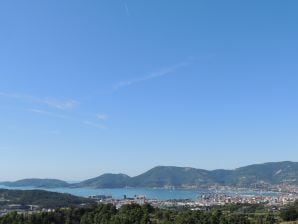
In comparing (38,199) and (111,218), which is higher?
(38,199)

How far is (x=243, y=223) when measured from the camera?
59.8 m

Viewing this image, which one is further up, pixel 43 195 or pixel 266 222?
pixel 43 195

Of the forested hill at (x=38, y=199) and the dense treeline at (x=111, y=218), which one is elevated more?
the forested hill at (x=38, y=199)

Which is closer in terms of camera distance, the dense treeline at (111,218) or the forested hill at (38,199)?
the dense treeline at (111,218)

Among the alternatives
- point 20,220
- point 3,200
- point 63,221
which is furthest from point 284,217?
point 3,200

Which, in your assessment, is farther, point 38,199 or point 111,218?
point 38,199

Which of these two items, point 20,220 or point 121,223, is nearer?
point 121,223

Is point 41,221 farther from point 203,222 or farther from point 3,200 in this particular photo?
point 3,200

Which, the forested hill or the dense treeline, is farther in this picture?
the forested hill

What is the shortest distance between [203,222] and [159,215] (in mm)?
10569

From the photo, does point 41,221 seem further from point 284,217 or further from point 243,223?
point 284,217

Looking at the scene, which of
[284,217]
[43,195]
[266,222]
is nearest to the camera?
[266,222]

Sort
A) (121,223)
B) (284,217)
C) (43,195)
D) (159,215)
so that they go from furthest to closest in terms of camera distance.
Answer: (43,195)
(284,217)
(159,215)
(121,223)

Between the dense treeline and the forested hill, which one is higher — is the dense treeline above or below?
below
